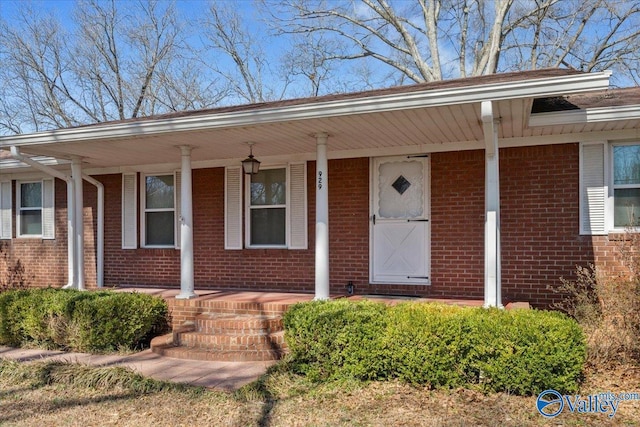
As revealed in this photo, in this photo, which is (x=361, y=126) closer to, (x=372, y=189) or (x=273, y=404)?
(x=372, y=189)

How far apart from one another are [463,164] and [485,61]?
43.7 feet

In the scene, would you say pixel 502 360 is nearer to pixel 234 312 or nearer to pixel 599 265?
pixel 599 265

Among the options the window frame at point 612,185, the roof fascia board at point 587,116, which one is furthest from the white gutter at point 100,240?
the window frame at point 612,185

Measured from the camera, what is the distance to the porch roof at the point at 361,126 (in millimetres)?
5406

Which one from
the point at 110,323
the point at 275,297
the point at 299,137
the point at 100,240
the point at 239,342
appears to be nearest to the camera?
the point at 239,342

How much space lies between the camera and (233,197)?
30.4 ft

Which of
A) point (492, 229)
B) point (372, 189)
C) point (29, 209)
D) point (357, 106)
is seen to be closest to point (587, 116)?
point (492, 229)

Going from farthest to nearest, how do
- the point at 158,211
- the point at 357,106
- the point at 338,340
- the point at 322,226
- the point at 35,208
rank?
1. the point at 35,208
2. the point at 158,211
3. the point at 322,226
4. the point at 357,106
5. the point at 338,340

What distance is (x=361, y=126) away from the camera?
6590 mm

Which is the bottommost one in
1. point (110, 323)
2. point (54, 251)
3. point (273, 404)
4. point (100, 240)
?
point (273, 404)

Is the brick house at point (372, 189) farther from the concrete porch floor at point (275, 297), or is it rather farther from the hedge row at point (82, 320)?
the hedge row at point (82, 320)

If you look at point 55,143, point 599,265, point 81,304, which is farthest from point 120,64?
point 599,265

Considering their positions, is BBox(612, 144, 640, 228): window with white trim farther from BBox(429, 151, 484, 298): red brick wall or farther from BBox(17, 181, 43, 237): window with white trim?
BBox(17, 181, 43, 237): window with white trim

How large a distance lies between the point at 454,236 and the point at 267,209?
10.9ft
